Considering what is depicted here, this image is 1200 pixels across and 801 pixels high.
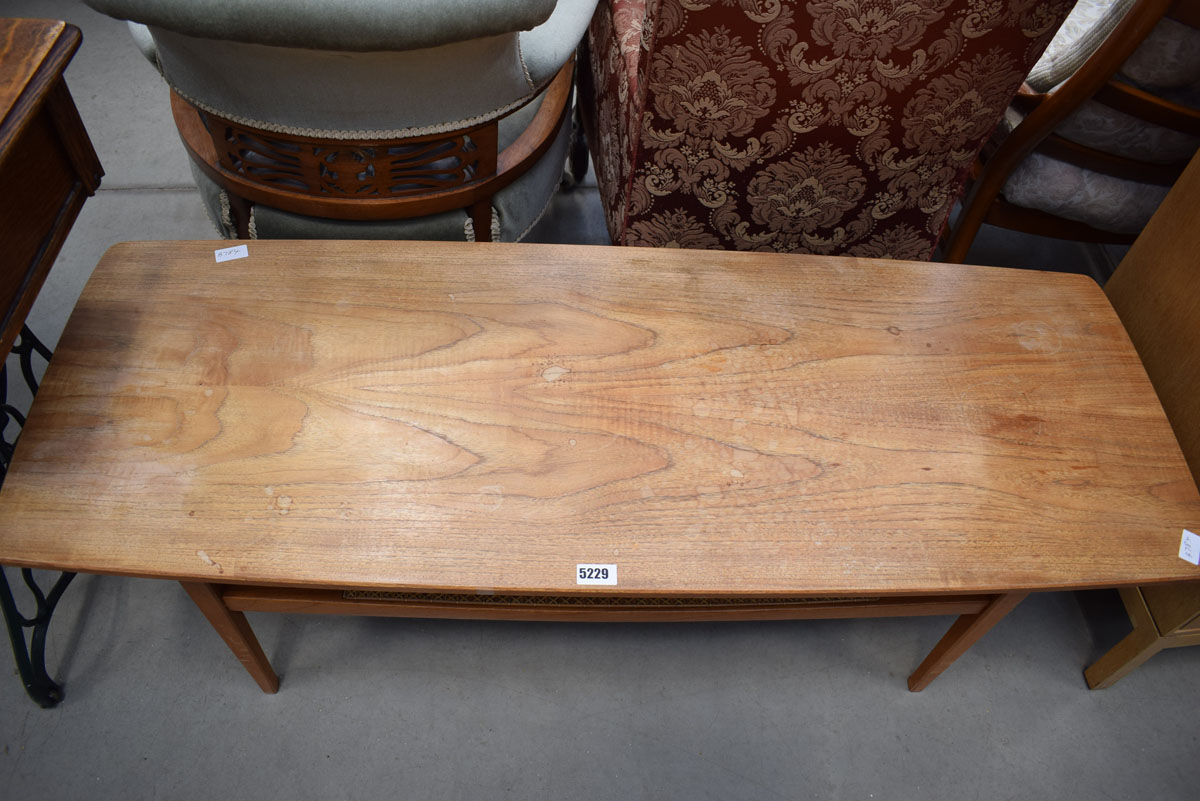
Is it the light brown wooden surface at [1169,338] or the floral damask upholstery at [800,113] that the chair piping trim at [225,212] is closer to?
the floral damask upholstery at [800,113]

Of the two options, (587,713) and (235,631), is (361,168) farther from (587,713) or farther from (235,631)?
(587,713)

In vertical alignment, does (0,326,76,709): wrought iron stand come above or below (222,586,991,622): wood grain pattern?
below

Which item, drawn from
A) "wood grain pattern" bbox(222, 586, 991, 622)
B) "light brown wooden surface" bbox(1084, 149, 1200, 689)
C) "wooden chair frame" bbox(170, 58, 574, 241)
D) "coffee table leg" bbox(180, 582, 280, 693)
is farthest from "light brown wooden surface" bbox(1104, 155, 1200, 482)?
"coffee table leg" bbox(180, 582, 280, 693)

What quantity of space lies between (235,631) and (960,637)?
1.00 m

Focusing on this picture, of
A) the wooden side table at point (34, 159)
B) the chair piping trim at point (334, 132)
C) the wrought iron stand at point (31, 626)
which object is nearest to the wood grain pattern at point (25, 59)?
the wooden side table at point (34, 159)

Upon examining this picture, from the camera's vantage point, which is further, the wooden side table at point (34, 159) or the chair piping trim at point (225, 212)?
the chair piping trim at point (225, 212)

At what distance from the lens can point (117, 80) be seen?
2.20 metres

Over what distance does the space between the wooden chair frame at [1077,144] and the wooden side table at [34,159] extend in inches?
55.0

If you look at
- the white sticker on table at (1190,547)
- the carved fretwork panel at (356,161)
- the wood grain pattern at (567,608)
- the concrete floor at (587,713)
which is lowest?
the concrete floor at (587,713)

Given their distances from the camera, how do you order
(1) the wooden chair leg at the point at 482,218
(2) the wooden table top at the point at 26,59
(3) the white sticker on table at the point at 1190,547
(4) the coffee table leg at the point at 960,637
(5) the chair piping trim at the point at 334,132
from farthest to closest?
(1) the wooden chair leg at the point at 482,218
(5) the chair piping trim at the point at 334,132
(4) the coffee table leg at the point at 960,637
(3) the white sticker on table at the point at 1190,547
(2) the wooden table top at the point at 26,59

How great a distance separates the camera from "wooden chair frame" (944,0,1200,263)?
4.13ft

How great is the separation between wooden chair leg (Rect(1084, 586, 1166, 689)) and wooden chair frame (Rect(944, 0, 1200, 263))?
689 millimetres

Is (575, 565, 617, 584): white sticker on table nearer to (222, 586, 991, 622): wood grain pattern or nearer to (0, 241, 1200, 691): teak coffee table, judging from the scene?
(0, 241, 1200, 691): teak coffee table

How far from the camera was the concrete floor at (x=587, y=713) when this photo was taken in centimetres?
125
